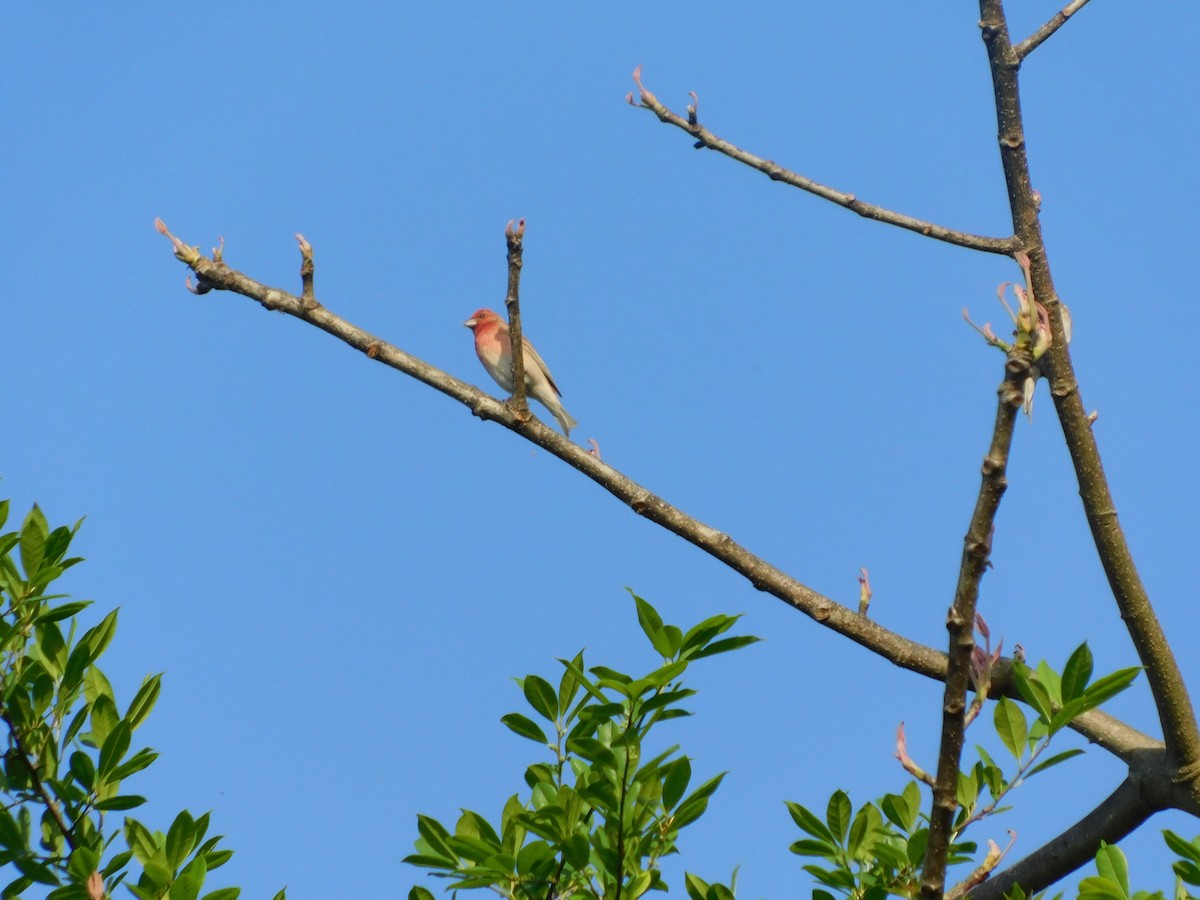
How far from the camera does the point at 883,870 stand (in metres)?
3.12

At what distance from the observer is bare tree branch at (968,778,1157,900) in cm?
370

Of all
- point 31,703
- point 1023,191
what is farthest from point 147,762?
point 1023,191

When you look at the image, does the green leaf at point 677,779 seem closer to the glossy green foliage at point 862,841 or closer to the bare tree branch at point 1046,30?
the glossy green foliage at point 862,841

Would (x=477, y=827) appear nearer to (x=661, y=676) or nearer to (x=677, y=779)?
(x=677, y=779)

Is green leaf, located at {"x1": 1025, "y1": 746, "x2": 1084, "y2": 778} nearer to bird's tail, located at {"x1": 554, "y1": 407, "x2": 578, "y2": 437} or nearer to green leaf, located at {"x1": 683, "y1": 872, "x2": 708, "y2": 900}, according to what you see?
green leaf, located at {"x1": 683, "y1": 872, "x2": 708, "y2": 900}

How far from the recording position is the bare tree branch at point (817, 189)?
4.04 metres

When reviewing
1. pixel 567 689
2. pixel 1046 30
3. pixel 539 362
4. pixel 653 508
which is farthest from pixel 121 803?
pixel 539 362

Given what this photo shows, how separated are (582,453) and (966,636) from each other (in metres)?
2.25

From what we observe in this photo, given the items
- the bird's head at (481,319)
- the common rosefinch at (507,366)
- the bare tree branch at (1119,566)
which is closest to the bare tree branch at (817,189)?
the bare tree branch at (1119,566)

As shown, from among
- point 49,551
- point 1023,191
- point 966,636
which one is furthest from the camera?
point 1023,191

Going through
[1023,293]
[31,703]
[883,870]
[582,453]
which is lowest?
[883,870]

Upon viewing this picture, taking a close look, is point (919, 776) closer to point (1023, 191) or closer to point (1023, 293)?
point (1023, 293)

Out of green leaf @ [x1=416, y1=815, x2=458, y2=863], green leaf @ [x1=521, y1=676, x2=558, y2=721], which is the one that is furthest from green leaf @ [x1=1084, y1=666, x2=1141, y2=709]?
green leaf @ [x1=416, y1=815, x2=458, y2=863]

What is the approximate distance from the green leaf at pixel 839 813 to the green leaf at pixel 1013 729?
0.59 meters
